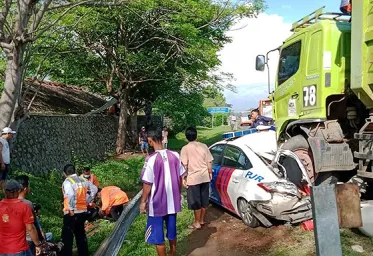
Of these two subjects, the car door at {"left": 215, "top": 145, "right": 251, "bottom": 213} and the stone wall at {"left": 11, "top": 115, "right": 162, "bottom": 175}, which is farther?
the stone wall at {"left": 11, "top": 115, "right": 162, "bottom": 175}

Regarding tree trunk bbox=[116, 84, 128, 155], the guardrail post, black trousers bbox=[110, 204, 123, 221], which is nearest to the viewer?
the guardrail post

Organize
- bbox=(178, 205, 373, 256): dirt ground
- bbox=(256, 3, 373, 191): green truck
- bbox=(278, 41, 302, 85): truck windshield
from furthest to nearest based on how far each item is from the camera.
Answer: bbox=(278, 41, 302, 85): truck windshield
bbox=(256, 3, 373, 191): green truck
bbox=(178, 205, 373, 256): dirt ground

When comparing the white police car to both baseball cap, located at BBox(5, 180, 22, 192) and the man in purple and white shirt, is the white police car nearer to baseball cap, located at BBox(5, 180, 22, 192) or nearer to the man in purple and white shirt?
the man in purple and white shirt

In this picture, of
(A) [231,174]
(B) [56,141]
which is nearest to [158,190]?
(A) [231,174]

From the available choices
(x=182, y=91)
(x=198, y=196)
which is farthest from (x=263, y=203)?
(x=182, y=91)

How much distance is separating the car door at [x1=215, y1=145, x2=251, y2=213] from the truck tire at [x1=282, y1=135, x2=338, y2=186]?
2.42ft

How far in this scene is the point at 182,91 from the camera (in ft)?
70.0

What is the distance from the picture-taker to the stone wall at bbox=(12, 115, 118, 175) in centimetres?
1134

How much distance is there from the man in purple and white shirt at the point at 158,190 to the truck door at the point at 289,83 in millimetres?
3054

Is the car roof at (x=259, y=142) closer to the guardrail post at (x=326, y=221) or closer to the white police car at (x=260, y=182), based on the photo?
the white police car at (x=260, y=182)

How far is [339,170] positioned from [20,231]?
4.32 m

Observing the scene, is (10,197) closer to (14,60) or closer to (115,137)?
(14,60)

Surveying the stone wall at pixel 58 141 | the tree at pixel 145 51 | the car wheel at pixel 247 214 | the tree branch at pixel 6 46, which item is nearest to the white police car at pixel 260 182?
the car wheel at pixel 247 214

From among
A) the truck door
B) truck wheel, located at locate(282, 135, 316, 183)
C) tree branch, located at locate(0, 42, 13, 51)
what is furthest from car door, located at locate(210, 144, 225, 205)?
tree branch, located at locate(0, 42, 13, 51)
